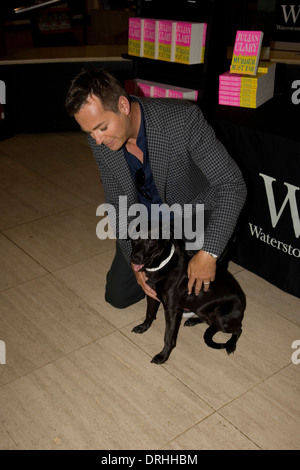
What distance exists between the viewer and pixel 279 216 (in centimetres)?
257

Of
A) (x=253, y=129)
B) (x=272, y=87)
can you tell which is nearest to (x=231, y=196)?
(x=253, y=129)

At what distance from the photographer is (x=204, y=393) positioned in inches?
83.0

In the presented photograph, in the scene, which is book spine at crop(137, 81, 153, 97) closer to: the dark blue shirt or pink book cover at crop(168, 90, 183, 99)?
pink book cover at crop(168, 90, 183, 99)

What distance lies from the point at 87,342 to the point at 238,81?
1808 millimetres

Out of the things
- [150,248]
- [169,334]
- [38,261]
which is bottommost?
[38,261]

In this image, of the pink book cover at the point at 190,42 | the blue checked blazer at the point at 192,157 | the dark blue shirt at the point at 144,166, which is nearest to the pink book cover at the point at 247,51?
the pink book cover at the point at 190,42

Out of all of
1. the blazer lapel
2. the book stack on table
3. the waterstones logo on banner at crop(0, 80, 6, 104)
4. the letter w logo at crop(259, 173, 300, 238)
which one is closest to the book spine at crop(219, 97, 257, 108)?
the book stack on table

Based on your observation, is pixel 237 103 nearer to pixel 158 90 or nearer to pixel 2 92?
pixel 158 90

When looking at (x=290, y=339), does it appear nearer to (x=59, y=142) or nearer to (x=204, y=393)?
(x=204, y=393)

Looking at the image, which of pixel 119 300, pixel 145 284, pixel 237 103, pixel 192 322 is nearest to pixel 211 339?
pixel 192 322

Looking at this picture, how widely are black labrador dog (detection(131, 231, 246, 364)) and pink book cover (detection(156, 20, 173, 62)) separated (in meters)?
1.85

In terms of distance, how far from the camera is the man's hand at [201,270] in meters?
1.99

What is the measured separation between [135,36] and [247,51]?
1166 mm

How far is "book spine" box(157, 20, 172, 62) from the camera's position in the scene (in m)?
3.32
